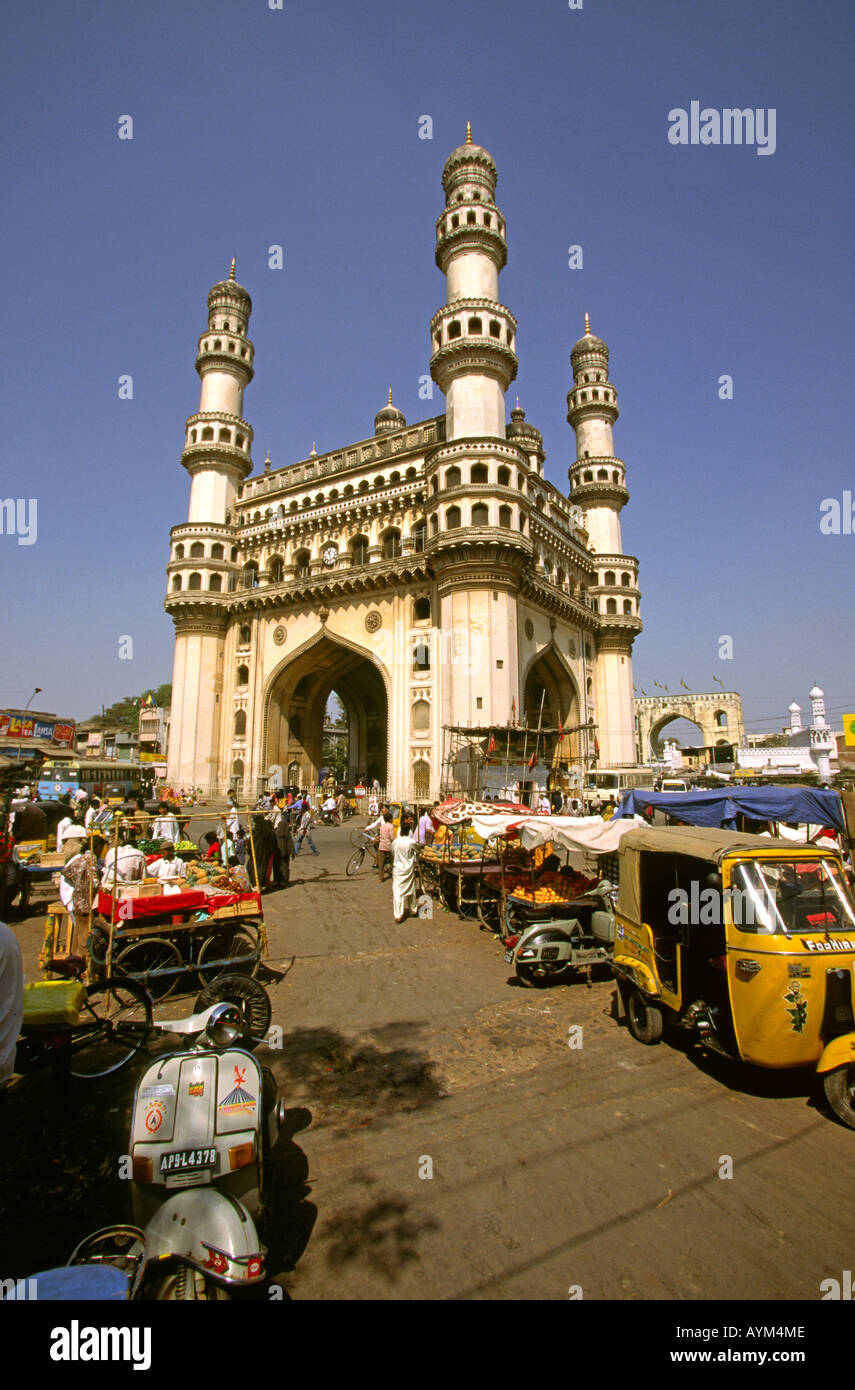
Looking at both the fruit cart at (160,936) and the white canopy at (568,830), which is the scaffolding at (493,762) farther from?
the fruit cart at (160,936)

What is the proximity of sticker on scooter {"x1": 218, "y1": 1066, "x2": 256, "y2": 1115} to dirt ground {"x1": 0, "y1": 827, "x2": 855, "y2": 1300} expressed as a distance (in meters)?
0.84

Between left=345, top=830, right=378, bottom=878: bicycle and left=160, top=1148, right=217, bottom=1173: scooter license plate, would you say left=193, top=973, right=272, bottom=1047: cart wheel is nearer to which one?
left=160, top=1148, right=217, bottom=1173: scooter license plate

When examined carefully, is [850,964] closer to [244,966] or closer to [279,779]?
[244,966]

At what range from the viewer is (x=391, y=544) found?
102 feet

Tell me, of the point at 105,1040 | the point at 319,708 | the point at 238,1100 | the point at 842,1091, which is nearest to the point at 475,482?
the point at 319,708

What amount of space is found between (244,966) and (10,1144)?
3.25 metres

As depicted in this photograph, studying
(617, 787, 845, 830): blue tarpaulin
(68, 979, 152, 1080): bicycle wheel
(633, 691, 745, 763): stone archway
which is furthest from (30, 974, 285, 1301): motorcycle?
(633, 691, 745, 763): stone archway

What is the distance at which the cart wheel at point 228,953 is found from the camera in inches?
287

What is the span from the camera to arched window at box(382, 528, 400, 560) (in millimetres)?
30703

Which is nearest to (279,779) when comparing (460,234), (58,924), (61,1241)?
(58,924)

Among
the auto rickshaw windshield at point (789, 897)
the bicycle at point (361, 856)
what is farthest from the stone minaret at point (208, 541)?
the auto rickshaw windshield at point (789, 897)

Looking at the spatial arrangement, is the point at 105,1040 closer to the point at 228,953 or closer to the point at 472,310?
the point at 228,953

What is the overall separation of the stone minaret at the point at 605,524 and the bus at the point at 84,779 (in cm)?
2688

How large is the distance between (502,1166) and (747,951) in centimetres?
244
